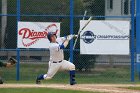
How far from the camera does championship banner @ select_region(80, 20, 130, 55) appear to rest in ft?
66.5

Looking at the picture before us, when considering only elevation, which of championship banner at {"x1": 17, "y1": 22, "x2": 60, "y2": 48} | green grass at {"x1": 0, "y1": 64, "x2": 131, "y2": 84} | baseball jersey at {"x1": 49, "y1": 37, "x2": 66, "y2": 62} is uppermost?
championship banner at {"x1": 17, "y1": 22, "x2": 60, "y2": 48}

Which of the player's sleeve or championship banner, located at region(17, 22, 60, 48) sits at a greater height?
championship banner, located at region(17, 22, 60, 48)

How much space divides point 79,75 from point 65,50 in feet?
5.76

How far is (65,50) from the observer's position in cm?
2059

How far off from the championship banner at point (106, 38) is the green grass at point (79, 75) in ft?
3.99

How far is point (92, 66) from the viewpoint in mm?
22375

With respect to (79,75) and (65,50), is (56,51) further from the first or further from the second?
(79,75)

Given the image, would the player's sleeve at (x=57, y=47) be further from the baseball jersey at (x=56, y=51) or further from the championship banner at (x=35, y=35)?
the championship banner at (x=35, y=35)

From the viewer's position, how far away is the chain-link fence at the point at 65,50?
816 inches

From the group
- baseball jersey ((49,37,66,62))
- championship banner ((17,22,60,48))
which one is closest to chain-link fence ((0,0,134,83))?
championship banner ((17,22,60,48))

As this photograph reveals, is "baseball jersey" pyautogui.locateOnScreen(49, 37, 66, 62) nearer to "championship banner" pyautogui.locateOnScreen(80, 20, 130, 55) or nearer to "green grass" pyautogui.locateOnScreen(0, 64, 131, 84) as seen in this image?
"green grass" pyautogui.locateOnScreen(0, 64, 131, 84)

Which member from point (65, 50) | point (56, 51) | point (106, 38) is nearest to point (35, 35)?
point (65, 50)

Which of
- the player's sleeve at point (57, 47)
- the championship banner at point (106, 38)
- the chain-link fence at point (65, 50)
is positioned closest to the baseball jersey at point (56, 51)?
the player's sleeve at point (57, 47)

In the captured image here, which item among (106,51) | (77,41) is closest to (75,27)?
(77,41)
